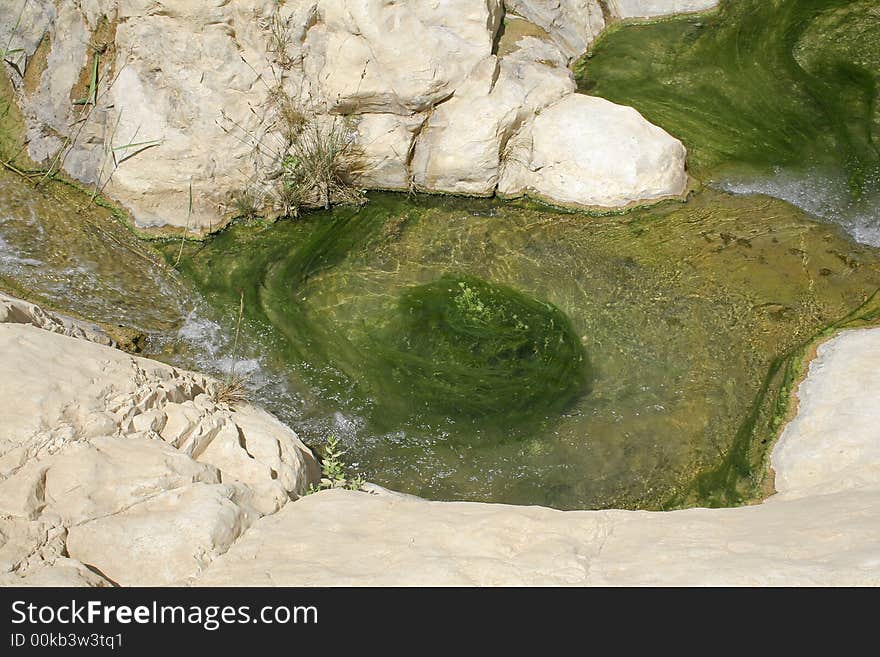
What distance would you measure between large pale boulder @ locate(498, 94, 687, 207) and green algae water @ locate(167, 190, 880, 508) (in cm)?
16

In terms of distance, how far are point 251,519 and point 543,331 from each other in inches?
94.4

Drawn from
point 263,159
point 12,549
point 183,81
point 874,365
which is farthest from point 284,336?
point 874,365

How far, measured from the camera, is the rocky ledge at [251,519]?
9.71ft

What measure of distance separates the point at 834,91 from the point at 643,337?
295cm

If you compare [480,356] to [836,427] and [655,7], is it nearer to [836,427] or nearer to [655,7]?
[836,427]

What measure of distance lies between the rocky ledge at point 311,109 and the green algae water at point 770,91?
59 centimetres

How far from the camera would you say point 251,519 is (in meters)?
3.48

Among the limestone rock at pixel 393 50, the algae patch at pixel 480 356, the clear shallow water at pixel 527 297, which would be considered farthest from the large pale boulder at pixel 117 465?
the limestone rock at pixel 393 50

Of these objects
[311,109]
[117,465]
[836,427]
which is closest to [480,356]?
[836,427]

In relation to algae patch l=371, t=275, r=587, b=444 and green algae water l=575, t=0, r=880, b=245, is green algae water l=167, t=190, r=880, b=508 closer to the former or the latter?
algae patch l=371, t=275, r=587, b=444

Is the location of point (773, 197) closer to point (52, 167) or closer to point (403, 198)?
point (403, 198)

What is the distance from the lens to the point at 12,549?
291 cm

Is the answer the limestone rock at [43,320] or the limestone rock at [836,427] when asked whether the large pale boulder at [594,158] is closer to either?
the limestone rock at [836,427]

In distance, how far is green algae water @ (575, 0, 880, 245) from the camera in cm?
599
